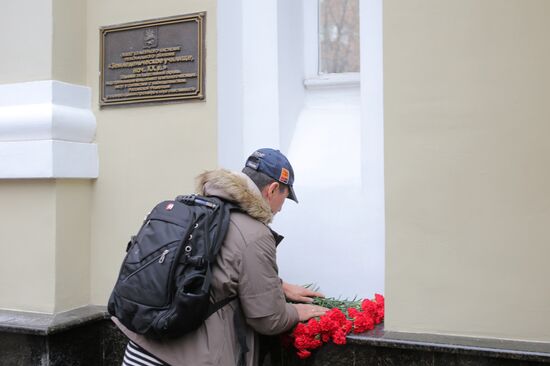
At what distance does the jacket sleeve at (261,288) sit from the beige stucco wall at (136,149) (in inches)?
47.6

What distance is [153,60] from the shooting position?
4051 mm

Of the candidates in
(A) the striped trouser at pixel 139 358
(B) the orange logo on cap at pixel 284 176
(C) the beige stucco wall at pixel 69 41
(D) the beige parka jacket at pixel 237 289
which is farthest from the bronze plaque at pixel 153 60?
(A) the striped trouser at pixel 139 358

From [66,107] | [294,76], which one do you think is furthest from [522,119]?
[66,107]

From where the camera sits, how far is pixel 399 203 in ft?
10.6

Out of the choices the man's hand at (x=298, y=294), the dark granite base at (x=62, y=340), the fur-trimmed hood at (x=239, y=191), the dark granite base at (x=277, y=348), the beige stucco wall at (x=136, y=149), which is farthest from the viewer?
the beige stucco wall at (x=136, y=149)

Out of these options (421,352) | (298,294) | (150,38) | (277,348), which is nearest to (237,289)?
(277,348)

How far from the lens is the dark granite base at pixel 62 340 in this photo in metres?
3.73

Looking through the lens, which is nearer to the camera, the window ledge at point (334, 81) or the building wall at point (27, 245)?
the building wall at point (27, 245)

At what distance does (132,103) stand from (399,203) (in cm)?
186

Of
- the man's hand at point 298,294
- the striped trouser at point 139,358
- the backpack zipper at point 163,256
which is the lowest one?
the striped trouser at point 139,358

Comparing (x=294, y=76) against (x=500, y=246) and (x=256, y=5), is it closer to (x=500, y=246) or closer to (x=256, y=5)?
(x=256, y=5)

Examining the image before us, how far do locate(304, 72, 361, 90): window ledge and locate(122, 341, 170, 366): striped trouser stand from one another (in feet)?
7.83

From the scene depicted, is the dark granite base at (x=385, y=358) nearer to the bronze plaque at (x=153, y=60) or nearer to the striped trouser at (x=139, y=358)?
the striped trouser at (x=139, y=358)

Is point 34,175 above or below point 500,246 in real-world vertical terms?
above
